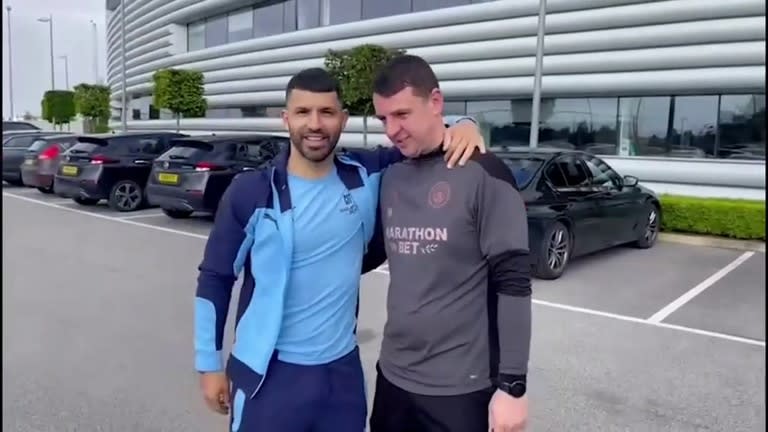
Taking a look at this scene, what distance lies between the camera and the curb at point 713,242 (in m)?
10.1

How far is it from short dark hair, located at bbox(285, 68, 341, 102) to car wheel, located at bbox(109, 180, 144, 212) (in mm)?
12243

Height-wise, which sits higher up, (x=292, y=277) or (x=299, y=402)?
(x=292, y=277)

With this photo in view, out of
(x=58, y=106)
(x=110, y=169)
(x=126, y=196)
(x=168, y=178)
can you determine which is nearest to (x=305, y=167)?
(x=168, y=178)

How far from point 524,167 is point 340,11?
1755 centimetres

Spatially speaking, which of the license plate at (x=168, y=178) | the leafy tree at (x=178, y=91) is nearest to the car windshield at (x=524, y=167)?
the license plate at (x=168, y=178)

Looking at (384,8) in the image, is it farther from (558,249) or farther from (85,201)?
(558,249)

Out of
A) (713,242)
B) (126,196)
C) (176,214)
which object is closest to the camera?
(713,242)

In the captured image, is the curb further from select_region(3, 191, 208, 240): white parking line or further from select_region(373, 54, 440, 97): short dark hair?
select_region(373, 54, 440, 97): short dark hair

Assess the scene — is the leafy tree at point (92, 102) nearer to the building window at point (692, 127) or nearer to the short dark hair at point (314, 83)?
the building window at point (692, 127)

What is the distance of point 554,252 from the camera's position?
744 centimetres

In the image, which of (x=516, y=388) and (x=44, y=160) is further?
(x=44, y=160)

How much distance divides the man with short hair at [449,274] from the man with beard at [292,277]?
5.6 inches

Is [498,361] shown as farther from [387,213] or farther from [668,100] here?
[668,100]

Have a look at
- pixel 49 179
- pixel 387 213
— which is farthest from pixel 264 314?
pixel 49 179
